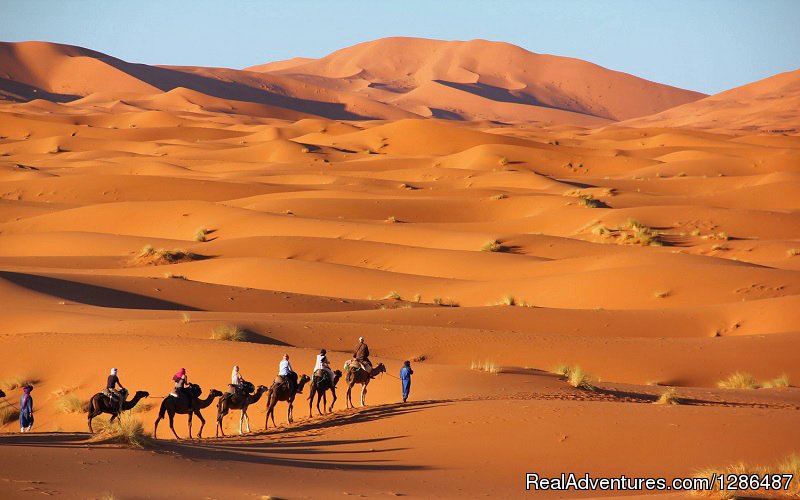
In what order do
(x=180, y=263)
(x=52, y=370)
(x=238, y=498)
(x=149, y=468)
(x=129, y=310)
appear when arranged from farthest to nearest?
(x=180, y=263), (x=129, y=310), (x=52, y=370), (x=149, y=468), (x=238, y=498)

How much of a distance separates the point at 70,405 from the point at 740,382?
40.6 feet

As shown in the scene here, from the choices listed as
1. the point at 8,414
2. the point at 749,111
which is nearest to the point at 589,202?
the point at 8,414

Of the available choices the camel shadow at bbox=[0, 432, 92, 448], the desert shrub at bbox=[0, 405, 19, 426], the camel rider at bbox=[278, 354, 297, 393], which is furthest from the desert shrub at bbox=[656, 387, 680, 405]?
the desert shrub at bbox=[0, 405, 19, 426]

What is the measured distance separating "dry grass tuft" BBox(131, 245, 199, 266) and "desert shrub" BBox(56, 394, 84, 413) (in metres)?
17.1

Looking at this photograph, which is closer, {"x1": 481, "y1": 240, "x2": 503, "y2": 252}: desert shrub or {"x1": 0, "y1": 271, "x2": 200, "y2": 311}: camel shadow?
{"x1": 0, "y1": 271, "x2": 200, "y2": 311}: camel shadow

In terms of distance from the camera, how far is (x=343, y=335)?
858 inches

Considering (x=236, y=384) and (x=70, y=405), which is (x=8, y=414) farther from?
(x=236, y=384)

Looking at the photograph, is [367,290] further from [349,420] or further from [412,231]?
[349,420]

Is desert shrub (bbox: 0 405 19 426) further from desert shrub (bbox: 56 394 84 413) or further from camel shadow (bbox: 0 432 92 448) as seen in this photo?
camel shadow (bbox: 0 432 92 448)

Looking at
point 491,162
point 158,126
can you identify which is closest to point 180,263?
point 491,162

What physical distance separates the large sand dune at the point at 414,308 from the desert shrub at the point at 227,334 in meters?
0.51

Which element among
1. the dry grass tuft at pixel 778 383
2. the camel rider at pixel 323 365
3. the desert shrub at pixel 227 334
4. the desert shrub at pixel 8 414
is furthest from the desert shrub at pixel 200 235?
the dry grass tuft at pixel 778 383

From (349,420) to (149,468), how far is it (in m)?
5.14

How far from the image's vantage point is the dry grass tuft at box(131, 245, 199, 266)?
33.6m
